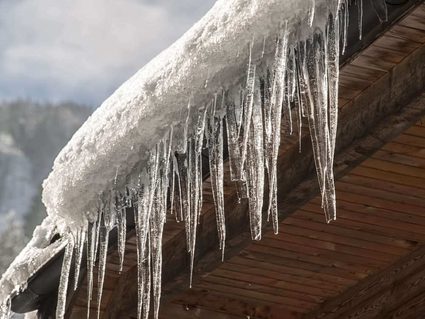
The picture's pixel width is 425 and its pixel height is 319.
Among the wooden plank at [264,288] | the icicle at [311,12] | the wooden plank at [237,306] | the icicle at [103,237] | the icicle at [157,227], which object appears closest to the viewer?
the icicle at [311,12]

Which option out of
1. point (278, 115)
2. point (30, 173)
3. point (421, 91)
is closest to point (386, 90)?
point (421, 91)

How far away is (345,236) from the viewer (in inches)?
231

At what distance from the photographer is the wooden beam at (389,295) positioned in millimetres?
6074

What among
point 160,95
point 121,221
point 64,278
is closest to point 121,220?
point 121,221

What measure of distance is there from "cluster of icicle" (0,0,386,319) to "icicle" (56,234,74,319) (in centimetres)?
2

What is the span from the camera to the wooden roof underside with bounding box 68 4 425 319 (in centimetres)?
450

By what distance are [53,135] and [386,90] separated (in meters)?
91.4

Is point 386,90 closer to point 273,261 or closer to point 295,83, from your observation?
point 295,83

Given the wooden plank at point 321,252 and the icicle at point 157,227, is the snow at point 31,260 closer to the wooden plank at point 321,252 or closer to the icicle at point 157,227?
the icicle at point 157,227

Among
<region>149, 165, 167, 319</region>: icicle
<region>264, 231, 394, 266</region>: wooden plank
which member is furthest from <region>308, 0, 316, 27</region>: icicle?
<region>264, 231, 394, 266</region>: wooden plank

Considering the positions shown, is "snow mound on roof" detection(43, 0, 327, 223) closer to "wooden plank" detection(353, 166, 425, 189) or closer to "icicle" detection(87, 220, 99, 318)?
"icicle" detection(87, 220, 99, 318)

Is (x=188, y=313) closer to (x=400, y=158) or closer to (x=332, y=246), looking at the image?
(x=332, y=246)

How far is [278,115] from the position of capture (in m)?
4.21

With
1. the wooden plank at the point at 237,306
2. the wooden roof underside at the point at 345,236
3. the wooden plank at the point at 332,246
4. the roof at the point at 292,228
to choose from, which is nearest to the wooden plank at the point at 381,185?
the wooden roof underside at the point at 345,236
